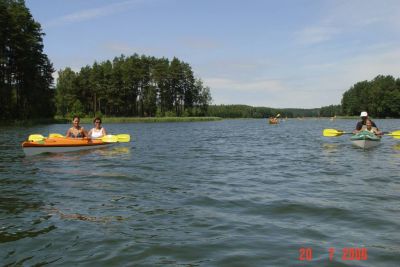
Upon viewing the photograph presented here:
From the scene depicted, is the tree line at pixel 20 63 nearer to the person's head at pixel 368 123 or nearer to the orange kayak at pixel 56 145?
the orange kayak at pixel 56 145

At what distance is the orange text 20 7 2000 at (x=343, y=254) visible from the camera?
5.30 meters

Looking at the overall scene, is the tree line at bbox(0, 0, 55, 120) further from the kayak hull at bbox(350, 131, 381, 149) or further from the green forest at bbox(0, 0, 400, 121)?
the kayak hull at bbox(350, 131, 381, 149)

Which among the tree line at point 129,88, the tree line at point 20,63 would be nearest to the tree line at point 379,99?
the tree line at point 129,88

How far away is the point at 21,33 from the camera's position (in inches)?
2040

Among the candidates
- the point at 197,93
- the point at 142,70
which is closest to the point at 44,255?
the point at 142,70

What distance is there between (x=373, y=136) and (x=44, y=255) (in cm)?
1840

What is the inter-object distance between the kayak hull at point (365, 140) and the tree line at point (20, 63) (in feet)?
138

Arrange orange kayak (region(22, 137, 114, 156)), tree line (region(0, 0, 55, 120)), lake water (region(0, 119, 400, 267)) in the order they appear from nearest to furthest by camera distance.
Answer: lake water (region(0, 119, 400, 267)), orange kayak (region(22, 137, 114, 156)), tree line (region(0, 0, 55, 120))

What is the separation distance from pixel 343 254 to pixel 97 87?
303 feet

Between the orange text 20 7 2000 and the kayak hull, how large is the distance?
15.5 m

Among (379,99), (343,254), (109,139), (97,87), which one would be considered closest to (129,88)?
(97,87)

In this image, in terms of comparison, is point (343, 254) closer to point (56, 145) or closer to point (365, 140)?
point (56, 145)

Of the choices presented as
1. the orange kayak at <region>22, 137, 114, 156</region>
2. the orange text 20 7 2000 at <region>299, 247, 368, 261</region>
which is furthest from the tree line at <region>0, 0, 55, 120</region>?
the orange text 20 7 2000 at <region>299, 247, 368, 261</region>

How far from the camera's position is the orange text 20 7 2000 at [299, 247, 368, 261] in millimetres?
5305
